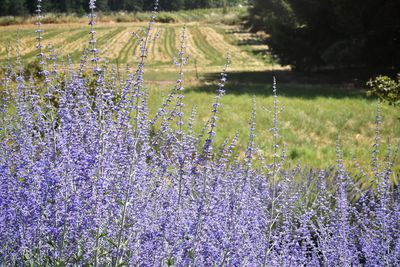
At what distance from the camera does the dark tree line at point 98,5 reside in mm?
7621

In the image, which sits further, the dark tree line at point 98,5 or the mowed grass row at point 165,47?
the mowed grass row at point 165,47

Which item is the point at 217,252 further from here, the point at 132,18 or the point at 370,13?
the point at 132,18

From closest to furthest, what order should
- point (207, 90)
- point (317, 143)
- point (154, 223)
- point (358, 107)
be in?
1. point (154, 223)
2. point (317, 143)
3. point (358, 107)
4. point (207, 90)

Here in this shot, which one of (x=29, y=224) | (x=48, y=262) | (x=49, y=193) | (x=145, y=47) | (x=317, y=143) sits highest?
(x=145, y=47)

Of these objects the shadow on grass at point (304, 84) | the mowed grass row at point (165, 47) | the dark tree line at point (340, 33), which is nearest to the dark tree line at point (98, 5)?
the mowed grass row at point (165, 47)

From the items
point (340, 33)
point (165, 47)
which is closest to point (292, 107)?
point (340, 33)

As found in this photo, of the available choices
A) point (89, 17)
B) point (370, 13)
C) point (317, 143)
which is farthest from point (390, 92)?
point (370, 13)

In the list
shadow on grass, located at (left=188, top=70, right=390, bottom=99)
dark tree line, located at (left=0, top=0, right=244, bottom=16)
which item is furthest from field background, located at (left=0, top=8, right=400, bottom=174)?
dark tree line, located at (left=0, top=0, right=244, bottom=16)

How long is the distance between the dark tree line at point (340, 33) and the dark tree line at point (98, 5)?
7.75 meters

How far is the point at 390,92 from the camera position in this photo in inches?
288

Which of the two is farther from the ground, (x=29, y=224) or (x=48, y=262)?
(x=29, y=224)

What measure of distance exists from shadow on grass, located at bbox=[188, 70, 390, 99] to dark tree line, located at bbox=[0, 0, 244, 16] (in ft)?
18.4

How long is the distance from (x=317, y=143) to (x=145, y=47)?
32.2 feet

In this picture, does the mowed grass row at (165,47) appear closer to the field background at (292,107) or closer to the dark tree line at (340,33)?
the field background at (292,107)
